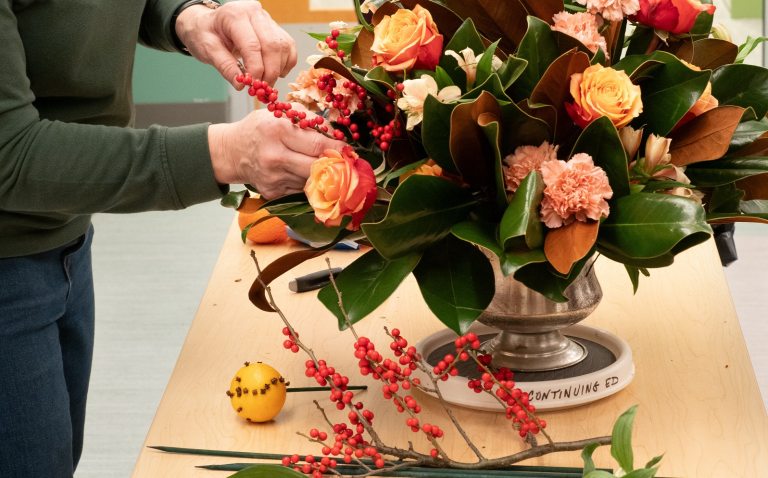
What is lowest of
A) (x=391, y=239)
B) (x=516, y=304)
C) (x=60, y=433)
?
(x=60, y=433)

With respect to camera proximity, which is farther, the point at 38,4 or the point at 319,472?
the point at 38,4

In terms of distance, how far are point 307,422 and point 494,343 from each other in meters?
0.27

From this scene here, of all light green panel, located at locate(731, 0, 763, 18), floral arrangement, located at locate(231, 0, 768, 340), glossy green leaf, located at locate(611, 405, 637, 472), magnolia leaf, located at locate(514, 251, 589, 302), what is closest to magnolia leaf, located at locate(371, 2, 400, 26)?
floral arrangement, located at locate(231, 0, 768, 340)

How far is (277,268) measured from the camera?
1.34m

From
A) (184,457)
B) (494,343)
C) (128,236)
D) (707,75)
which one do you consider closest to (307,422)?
(184,457)

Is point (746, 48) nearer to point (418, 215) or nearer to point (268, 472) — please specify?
point (418, 215)

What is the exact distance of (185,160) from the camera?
1281 millimetres

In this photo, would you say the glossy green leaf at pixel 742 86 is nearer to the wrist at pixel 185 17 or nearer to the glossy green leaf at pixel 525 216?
the glossy green leaf at pixel 525 216

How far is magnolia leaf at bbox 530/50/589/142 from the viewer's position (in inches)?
43.5

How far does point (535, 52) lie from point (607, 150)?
0.48 ft

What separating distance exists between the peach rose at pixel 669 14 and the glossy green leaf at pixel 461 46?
19 cm

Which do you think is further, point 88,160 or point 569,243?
point 88,160

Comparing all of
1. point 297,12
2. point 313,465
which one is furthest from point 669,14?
point 297,12

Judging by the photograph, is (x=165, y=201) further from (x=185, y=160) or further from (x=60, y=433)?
(x=60, y=433)
